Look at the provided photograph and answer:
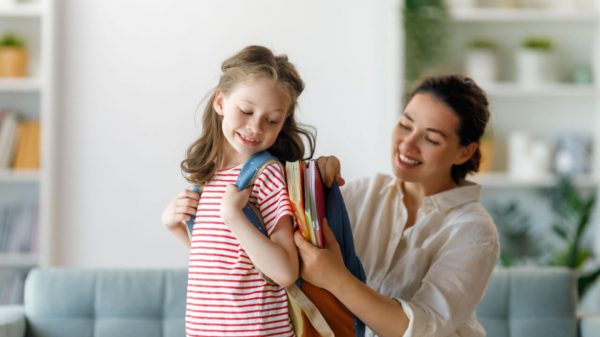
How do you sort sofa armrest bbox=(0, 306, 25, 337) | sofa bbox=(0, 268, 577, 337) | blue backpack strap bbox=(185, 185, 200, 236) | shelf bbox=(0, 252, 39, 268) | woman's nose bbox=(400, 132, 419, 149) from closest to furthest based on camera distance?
blue backpack strap bbox=(185, 185, 200, 236)
woman's nose bbox=(400, 132, 419, 149)
sofa armrest bbox=(0, 306, 25, 337)
sofa bbox=(0, 268, 577, 337)
shelf bbox=(0, 252, 39, 268)

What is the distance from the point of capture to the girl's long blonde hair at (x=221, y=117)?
1.83m

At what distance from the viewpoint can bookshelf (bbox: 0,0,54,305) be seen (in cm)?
452

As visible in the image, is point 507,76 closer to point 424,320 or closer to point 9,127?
point 9,127

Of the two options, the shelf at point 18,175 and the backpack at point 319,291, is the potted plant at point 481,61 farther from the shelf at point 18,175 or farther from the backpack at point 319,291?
the backpack at point 319,291

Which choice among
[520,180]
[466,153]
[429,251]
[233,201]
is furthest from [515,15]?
[233,201]

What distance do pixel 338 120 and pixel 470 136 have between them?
2.50 meters

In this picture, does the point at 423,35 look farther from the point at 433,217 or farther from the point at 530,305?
the point at 433,217

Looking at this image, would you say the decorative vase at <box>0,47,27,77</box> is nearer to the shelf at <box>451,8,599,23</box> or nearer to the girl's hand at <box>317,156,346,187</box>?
the shelf at <box>451,8,599,23</box>

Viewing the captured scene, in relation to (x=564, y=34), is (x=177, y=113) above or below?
below

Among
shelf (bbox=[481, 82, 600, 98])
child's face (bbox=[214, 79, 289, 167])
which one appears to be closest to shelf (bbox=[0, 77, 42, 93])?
shelf (bbox=[481, 82, 600, 98])

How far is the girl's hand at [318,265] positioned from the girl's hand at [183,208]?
0.24 meters

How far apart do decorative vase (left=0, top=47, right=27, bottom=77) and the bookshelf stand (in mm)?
37

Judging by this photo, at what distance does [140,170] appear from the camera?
4785 millimetres

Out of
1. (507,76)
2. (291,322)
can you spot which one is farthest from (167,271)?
(507,76)
